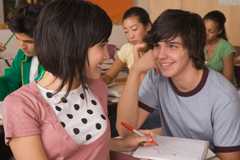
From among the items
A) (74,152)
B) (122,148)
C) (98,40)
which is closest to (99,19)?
(98,40)

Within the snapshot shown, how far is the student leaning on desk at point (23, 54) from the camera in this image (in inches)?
73.3

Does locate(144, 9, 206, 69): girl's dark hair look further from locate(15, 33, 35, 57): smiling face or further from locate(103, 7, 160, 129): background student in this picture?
locate(103, 7, 160, 129): background student

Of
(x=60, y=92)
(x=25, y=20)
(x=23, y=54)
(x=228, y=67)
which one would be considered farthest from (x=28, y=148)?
(x=228, y=67)

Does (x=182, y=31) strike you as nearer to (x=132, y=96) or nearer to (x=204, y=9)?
(x=132, y=96)

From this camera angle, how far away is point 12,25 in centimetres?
190

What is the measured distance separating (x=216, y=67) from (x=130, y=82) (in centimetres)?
172

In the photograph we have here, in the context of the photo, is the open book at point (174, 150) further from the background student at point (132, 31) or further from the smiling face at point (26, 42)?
the background student at point (132, 31)

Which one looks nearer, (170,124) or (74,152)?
(74,152)

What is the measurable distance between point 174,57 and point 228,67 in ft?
5.71

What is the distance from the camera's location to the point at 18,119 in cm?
101

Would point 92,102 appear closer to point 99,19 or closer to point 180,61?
point 99,19

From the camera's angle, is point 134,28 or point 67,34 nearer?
point 67,34

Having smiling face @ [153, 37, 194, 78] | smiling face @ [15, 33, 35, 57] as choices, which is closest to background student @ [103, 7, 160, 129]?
smiling face @ [15, 33, 35, 57]

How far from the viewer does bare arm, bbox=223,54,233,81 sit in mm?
3041
